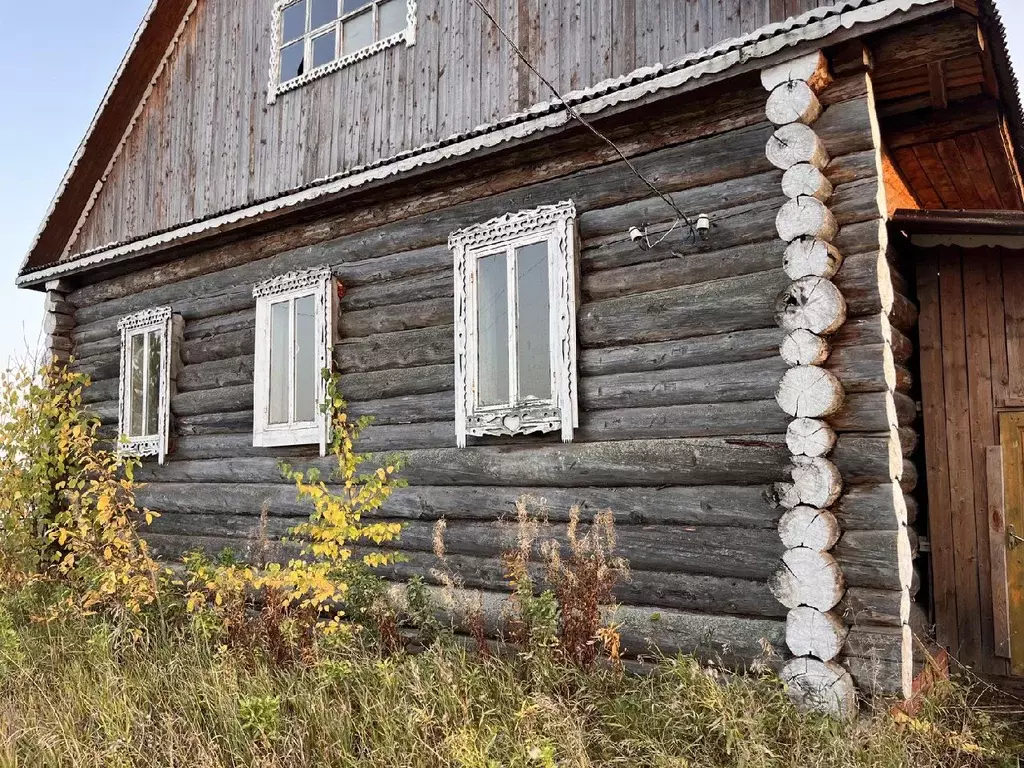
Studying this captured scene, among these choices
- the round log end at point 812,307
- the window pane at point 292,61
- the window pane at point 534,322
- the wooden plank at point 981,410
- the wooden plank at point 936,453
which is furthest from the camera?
the window pane at point 292,61

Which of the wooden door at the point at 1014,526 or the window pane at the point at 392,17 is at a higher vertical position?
the window pane at the point at 392,17

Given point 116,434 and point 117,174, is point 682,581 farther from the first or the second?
point 117,174

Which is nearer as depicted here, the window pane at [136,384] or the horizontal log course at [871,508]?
the horizontal log course at [871,508]

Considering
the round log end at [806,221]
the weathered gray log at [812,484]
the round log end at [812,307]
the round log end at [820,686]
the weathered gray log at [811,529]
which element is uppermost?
the round log end at [806,221]

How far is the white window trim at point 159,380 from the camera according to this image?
370 inches

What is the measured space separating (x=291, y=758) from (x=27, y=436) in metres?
6.82

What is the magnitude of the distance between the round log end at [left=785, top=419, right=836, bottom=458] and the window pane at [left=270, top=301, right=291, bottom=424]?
5084mm

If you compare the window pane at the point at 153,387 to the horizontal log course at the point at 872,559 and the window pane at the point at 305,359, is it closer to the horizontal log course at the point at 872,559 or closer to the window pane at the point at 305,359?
the window pane at the point at 305,359

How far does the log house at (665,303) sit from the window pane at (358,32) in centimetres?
4

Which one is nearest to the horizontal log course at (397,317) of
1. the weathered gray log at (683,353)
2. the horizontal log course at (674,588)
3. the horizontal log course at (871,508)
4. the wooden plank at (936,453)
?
the weathered gray log at (683,353)

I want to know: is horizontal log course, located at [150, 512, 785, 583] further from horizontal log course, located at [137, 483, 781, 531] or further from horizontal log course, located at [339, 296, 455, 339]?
horizontal log course, located at [339, 296, 455, 339]

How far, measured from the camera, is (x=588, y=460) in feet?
Result: 20.2

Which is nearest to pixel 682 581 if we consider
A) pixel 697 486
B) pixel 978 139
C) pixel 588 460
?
pixel 697 486

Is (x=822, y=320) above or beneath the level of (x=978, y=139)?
beneath
